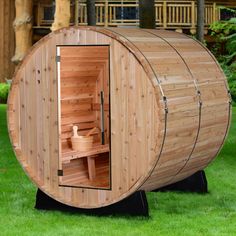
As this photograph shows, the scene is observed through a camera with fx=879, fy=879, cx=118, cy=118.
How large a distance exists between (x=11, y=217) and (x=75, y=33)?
7.83 feet

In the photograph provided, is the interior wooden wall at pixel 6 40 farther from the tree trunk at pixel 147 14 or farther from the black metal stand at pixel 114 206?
the black metal stand at pixel 114 206

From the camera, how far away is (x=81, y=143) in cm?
1152

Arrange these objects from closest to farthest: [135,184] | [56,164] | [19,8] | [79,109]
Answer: [135,184] → [56,164] → [79,109] → [19,8]

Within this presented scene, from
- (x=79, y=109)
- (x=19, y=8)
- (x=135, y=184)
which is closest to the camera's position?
(x=135, y=184)

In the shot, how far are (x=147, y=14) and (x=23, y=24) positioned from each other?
13.7m

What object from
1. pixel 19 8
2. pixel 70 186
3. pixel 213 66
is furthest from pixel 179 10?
pixel 70 186

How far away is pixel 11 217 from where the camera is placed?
1080 cm

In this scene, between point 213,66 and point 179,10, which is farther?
point 179,10

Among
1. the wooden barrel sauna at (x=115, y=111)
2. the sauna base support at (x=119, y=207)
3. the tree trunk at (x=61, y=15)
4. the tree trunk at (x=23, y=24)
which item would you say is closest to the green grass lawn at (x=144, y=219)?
the sauna base support at (x=119, y=207)

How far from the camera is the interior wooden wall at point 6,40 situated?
104 ft

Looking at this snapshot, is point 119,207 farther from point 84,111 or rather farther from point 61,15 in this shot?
point 61,15

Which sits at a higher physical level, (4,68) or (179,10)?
(179,10)

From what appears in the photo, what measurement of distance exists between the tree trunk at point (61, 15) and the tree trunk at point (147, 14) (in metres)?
3.89

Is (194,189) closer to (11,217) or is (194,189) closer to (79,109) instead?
(79,109)
